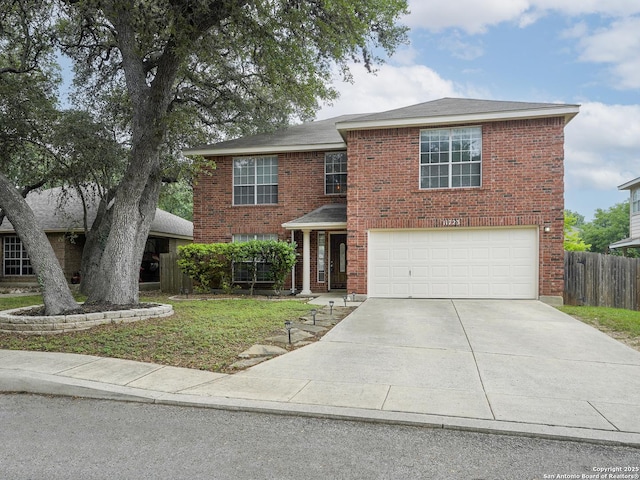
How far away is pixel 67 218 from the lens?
60.6 feet

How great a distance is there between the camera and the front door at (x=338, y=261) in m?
15.7

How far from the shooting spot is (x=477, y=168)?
1292 centimetres

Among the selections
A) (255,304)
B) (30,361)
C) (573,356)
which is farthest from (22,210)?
(573,356)

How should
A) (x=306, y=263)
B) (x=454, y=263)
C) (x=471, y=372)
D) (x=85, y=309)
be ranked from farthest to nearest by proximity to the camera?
1. (x=306, y=263)
2. (x=454, y=263)
3. (x=85, y=309)
4. (x=471, y=372)

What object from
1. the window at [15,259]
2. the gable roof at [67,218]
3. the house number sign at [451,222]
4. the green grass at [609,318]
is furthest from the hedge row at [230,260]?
the window at [15,259]

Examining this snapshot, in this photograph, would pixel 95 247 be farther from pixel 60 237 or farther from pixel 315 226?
pixel 315 226

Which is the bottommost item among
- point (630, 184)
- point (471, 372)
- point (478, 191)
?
point (471, 372)

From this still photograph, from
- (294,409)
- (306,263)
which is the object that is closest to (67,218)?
(306,263)

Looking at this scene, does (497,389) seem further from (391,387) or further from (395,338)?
(395,338)

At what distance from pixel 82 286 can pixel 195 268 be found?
4.93 meters

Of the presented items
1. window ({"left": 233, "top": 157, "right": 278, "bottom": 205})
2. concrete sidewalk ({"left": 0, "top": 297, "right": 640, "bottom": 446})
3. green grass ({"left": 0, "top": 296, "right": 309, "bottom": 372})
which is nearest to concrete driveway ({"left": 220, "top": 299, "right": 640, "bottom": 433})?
concrete sidewalk ({"left": 0, "top": 297, "right": 640, "bottom": 446})

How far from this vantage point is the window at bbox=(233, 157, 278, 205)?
1595 centimetres

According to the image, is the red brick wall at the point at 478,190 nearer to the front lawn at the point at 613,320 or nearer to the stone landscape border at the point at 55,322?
the front lawn at the point at 613,320

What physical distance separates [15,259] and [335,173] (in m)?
14.8
